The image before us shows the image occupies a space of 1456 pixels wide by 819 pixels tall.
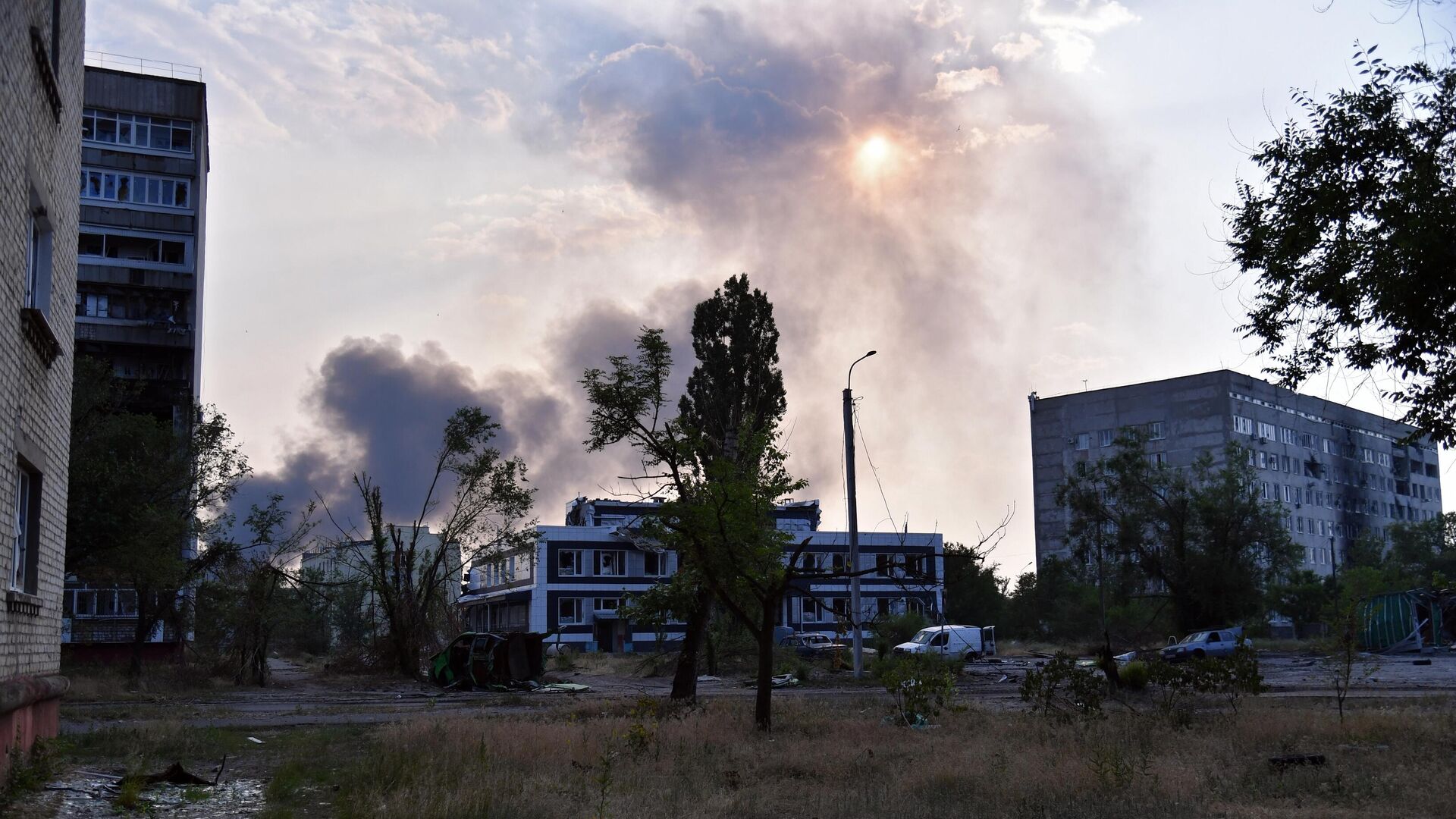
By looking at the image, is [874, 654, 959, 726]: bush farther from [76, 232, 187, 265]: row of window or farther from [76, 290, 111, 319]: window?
[76, 290, 111, 319]: window

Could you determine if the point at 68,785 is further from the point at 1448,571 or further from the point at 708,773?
the point at 1448,571

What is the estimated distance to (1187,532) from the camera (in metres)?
65.2

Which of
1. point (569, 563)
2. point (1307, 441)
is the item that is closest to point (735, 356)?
point (569, 563)

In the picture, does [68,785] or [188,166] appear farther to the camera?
[188,166]

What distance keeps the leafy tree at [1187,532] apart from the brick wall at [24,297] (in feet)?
190

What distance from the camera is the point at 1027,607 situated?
282 ft

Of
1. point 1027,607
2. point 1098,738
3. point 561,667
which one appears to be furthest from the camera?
point 1027,607

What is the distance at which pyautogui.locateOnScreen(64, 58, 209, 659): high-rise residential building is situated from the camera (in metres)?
67.1

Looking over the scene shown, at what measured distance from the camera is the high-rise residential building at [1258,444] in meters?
103

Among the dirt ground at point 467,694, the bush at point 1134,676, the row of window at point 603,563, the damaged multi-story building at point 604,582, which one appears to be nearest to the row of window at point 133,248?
the damaged multi-story building at point 604,582

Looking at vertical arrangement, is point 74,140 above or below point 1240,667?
above

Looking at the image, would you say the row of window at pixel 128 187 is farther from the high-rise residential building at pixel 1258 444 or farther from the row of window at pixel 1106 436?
the row of window at pixel 1106 436

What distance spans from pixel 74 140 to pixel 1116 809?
48.3ft

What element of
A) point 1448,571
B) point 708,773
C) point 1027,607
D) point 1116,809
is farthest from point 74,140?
point 1448,571
